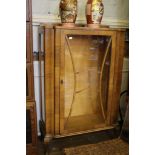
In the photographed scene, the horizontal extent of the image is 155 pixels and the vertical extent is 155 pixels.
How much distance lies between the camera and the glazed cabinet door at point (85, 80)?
59.6 inches

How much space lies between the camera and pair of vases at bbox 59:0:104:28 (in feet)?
4.68

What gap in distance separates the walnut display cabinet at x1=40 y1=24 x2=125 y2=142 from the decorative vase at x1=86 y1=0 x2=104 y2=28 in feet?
0.18

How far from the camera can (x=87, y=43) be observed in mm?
1629

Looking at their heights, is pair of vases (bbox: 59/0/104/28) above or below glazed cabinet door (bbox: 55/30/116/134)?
above

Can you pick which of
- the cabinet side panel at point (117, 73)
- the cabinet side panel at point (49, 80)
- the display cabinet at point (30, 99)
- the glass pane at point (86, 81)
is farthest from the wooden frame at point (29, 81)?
the cabinet side panel at point (117, 73)

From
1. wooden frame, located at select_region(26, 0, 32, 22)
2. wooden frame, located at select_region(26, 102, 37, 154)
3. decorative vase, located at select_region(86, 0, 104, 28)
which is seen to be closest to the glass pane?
decorative vase, located at select_region(86, 0, 104, 28)

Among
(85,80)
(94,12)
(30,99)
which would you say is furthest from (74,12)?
(30,99)

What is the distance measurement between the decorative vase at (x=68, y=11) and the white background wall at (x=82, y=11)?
0.36 metres

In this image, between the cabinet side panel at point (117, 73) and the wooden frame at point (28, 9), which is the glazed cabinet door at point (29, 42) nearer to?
the wooden frame at point (28, 9)

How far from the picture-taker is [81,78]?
5.45 feet

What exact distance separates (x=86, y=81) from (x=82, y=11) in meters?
0.68

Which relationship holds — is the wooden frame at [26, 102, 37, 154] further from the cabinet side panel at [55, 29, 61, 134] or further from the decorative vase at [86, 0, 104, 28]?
the decorative vase at [86, 0, 104, 28]
